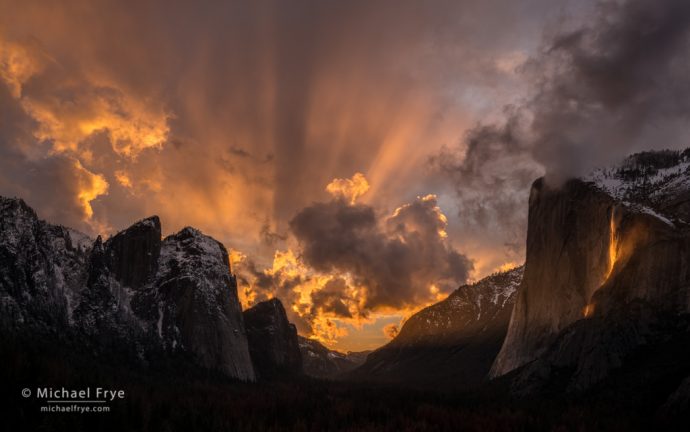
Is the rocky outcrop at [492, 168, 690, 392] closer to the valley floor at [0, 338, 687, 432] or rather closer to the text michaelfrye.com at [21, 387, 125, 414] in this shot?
the valley floor at [0, 338, 687, 432]

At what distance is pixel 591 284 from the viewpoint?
14162 cm

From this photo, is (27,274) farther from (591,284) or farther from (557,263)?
(591,284)

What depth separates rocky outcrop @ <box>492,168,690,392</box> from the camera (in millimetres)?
112000

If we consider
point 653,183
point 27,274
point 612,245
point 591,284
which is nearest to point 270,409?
point 27,274

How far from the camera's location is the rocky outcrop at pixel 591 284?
112 m

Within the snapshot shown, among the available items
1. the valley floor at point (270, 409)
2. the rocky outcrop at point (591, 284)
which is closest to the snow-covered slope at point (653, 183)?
the rocky outcrop at point (591, 284)

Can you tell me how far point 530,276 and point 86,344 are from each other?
159457 mm

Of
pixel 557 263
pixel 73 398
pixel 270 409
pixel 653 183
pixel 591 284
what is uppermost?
pixel 653 183

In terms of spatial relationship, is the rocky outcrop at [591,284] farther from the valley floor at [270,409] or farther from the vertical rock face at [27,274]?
the vertical rock face at [27,274]

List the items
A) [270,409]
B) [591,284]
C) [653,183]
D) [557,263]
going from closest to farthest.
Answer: [653,183] → [591,284] → [270,409] → [557,263]

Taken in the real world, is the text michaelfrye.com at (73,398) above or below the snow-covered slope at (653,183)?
below

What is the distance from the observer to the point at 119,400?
104688 millimetres

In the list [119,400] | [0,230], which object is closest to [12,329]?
[0,230]

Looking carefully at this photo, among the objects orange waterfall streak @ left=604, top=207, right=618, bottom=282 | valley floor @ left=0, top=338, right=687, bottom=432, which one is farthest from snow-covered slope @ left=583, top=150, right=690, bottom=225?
valley floor @ left=0, top=338, right=687, bottom=432
